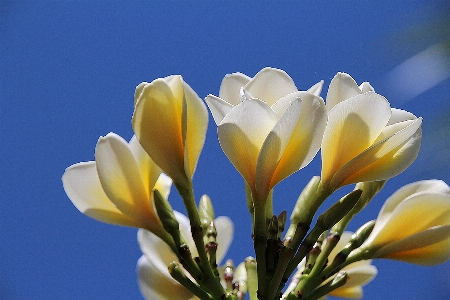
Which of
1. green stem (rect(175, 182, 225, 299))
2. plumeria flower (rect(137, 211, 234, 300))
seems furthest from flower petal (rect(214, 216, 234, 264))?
green stem (rect(175, 182, 225, 299))

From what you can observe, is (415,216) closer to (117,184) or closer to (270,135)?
(270,135)

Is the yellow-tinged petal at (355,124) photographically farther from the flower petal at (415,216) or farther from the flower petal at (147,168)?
the flower petal at (147,168)

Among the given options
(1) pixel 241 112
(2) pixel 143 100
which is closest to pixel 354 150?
(1) pixel 241 112

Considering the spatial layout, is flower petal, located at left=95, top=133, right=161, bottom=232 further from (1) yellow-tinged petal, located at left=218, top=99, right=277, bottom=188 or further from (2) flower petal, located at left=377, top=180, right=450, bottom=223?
(2) flower petal, located at left=377, top=180, right=450, bottom=223

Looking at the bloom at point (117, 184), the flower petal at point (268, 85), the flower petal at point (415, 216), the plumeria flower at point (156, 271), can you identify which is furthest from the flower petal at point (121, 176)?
the flower petal at point (415, 216)

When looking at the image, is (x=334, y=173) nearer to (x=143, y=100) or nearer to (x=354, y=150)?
(x=354, y=150)
